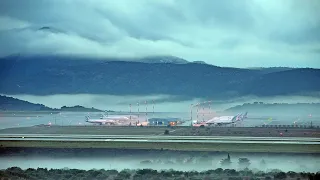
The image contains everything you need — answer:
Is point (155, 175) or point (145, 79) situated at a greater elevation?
point (145, 79)

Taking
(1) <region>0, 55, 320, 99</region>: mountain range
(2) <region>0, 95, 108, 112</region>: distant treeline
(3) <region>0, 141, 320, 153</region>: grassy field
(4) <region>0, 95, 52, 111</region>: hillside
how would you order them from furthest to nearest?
(1) <region>0, 55, 320, 99</region>: mountain range → (4) <region>0, 95, 52, 111</region>: hillside → (2) <region>0, 95, 108, 112</region>: distant treeline → (3) <region>0, 141, 320, 153</region>: grassy field

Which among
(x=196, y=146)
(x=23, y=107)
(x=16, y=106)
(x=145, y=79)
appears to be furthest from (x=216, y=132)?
(x=145, y=79)

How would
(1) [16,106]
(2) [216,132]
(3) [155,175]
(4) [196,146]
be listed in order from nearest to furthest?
(3) [155,175] → (4) [196,146] → (2) [216,132] → (1) [16,106]

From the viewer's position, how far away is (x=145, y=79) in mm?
189125

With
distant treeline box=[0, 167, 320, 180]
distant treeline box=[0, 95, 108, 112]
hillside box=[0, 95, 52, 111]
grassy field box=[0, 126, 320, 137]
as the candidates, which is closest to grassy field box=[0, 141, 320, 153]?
distant treeline box=[0, 167, 320, 180]

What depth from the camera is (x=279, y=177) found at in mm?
27516

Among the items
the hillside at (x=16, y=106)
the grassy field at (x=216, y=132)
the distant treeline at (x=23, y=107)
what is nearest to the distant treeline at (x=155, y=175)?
the grassy field at (x=216, y=132)

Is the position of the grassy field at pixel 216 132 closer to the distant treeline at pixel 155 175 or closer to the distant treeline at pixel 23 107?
the distant treeline at pixel 155 175

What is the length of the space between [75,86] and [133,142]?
149252 mm

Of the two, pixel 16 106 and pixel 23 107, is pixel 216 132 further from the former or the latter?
pixel 16 106

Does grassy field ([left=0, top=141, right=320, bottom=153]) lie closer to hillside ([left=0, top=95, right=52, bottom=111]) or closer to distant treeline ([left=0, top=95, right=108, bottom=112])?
distant treeline ([left=0, top=95, right=108, bottom=112])

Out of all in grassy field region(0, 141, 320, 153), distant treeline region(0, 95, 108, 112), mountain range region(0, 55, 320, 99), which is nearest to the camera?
grassy field region(0, 141, 320, 153)

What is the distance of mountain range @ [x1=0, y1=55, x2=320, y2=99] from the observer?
17238cm

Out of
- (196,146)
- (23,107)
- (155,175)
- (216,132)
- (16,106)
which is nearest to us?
(155,175)
